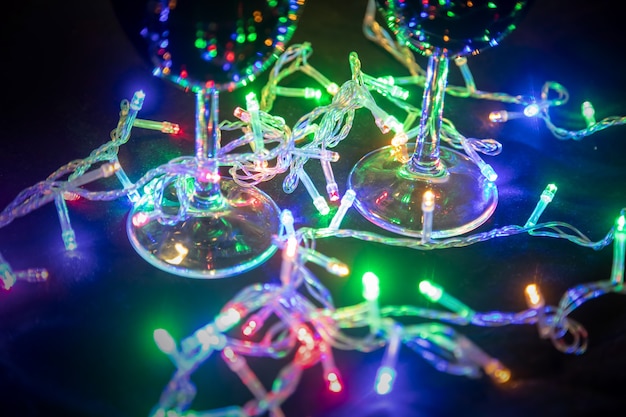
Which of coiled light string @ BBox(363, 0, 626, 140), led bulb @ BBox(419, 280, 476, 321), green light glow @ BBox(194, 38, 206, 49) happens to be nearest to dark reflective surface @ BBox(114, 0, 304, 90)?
green light glow @ BBox(194, 38, 206, 49)

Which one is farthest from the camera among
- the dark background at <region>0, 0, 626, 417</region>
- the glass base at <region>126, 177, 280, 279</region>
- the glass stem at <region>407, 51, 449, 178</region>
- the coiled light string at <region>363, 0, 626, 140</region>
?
the coiled light string at <region>363, 0, 626, 140</region>

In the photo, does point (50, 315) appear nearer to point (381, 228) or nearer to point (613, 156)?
point (381, 228)

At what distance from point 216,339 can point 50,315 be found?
16cm

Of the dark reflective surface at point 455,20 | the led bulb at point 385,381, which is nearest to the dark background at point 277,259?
the led bulb at point 385,381

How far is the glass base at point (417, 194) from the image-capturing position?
847 millimetres

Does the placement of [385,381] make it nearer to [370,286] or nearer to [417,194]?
[370,286]

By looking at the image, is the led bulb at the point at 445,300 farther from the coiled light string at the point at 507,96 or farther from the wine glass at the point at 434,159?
the coiled light string at the point at 507,96

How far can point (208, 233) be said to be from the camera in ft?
2.66

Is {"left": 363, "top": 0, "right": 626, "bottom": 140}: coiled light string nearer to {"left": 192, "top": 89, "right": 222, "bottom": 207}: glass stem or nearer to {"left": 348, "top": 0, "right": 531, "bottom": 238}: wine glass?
{"left": 348, "top": 0, "right": 531, "bottom": 238}: wine glass

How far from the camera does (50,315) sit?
712 mm

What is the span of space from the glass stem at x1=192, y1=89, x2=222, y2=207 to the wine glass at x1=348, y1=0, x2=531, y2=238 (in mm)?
165

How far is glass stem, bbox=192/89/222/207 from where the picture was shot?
795 mm

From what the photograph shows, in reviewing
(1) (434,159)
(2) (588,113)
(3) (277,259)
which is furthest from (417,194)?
(2) (588,113)

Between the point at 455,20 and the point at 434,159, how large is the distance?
19cm
